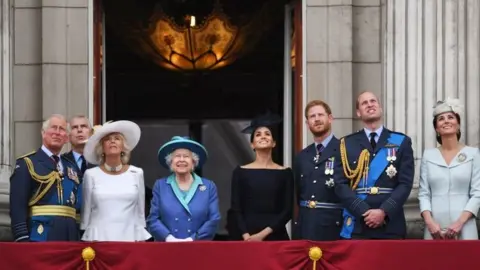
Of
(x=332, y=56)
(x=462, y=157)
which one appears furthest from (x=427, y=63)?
(x=462, y=157)

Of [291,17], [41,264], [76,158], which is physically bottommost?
[41,264]

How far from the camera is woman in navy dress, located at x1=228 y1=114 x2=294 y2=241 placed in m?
12.7

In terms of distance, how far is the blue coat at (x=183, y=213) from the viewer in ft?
40.3

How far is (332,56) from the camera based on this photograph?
47.6 ft

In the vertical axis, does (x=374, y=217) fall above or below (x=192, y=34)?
below

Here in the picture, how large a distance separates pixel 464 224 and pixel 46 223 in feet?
11.3

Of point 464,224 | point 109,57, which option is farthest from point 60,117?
point 109,57

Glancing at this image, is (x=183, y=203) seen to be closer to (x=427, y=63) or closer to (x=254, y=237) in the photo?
(x=254, y=237)

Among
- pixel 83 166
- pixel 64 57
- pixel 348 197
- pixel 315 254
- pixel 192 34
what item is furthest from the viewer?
pixel 192 34

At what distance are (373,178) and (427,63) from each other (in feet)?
8.48

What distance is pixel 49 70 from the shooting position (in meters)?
14.4

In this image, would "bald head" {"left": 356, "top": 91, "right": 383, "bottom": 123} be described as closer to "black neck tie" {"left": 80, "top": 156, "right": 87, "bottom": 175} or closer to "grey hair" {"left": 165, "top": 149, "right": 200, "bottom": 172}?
"grey hair" {"left": 165, "top": 149, "right": 200, "bottom": 172}

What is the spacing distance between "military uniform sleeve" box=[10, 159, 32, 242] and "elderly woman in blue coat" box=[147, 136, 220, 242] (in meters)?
1.09

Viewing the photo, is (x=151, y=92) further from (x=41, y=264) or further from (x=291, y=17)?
(x=41, y=264)
